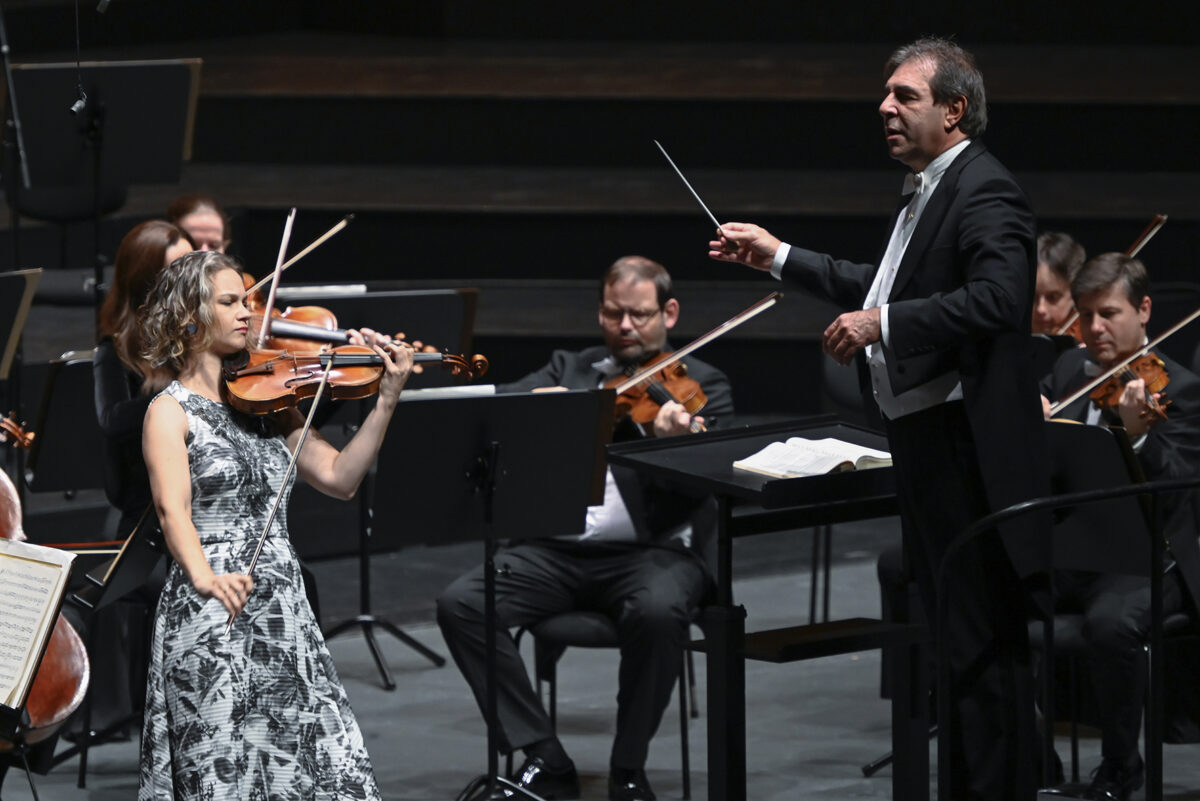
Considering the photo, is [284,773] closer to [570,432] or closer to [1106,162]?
[570,432]

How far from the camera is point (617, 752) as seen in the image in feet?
13.0

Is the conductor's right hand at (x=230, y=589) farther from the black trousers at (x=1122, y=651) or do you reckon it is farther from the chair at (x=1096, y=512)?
the black trousers at (x=1122, y=651)

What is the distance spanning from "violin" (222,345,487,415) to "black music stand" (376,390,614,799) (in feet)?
1.07

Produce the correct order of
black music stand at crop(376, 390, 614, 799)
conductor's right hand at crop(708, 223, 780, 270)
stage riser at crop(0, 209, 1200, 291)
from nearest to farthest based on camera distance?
conductor's right hand at crop(708, 223, 780, 270) < black music stand at crop(376, 390, 614, 799) < stage riser at crop(0, 209, 1200, 291)

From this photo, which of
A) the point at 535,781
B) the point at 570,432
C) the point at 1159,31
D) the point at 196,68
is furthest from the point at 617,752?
the point at 1159,31

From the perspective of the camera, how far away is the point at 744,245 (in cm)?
339

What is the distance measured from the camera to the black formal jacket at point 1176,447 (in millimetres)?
3857

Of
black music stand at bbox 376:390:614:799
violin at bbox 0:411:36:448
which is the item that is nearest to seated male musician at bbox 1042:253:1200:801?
black music stand at bbox 376:390:614:799

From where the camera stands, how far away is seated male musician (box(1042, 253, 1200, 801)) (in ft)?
12.7

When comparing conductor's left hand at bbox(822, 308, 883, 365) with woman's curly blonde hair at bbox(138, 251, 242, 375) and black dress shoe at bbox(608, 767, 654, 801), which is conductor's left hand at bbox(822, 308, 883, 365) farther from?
black dress shoe at bbox(608, 767, 654, 801)

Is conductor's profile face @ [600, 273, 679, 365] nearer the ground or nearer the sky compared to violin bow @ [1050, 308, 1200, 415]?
nearer the sky

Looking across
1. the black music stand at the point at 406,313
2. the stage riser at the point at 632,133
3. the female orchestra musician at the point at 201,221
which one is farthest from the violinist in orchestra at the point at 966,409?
the stage riser at the point at 632,133

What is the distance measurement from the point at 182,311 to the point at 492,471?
746 mm

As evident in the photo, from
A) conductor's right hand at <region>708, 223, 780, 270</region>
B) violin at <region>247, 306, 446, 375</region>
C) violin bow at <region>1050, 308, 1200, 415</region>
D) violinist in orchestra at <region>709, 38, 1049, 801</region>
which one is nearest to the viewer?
violinist in orchestra at <region>709, 38, 1049, 801</region>
